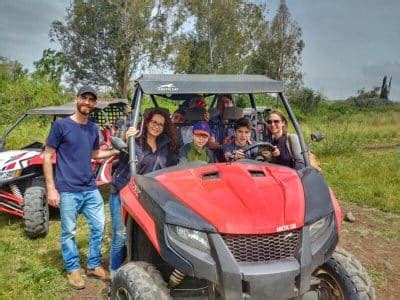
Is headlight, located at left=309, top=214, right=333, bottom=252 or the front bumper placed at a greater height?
headlight, located at left=309, top=214, right=333, bottom=252

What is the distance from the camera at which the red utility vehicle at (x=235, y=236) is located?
7.52 ft

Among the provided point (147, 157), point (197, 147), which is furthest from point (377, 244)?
point (147, 157)

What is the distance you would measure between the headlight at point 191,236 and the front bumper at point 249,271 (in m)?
0.02

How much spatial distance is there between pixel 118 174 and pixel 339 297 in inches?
76.3

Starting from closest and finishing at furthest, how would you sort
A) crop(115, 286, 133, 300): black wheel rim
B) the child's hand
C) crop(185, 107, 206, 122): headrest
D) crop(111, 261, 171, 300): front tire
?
crop(111, 261, 171, 300): front tire
crop(115, 286, 133, 300): black wheel rim
the child's hand
crop(185, 107, 206, 122): headrest

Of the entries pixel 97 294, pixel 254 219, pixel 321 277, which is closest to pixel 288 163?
pixel 321 277

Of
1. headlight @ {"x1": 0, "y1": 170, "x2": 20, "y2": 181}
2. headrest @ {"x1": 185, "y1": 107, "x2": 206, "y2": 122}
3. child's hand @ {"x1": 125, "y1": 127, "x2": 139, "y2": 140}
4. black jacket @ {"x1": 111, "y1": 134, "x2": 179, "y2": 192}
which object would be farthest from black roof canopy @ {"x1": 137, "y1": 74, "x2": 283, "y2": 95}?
headlight @ {"x1": 0, "y1": 170, "x2": 20, "y2": 181}

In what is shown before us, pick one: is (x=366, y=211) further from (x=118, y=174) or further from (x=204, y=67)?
(x=204, y=67)

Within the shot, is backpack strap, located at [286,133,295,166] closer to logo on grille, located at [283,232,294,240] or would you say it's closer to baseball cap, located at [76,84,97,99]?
logo on grille, located at [283,232,294,240]

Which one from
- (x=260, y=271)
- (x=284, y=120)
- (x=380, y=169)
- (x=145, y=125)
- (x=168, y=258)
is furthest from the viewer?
(x=380, y=169)

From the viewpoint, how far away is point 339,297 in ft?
9.25

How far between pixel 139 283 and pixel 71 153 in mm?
1772

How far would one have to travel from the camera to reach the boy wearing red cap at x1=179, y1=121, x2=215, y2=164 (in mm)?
3553

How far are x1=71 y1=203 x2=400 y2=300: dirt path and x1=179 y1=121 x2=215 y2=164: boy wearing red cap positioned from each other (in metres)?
1.40
